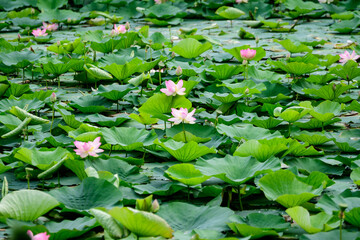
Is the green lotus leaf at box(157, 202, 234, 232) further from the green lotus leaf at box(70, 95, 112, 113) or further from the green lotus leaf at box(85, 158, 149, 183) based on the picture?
the green lotus leaf at box(70, 95, 112, 113)

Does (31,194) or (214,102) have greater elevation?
(31,194)

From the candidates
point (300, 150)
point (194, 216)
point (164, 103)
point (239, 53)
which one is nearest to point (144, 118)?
point (164, 103)

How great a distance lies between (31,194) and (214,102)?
4.05ft

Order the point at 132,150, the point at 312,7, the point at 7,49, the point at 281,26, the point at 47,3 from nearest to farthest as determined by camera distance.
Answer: the point at 132,150 → the point at 7,49 → the point at 281,26 → the point at 312,7 → the point at 47,3

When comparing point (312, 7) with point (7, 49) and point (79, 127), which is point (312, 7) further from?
point (79, 127)

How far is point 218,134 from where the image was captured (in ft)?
5.95

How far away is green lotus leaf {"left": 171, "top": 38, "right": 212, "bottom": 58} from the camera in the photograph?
294 centimetres

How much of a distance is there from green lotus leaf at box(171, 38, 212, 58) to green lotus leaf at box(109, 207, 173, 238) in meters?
1.90

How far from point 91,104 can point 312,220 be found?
1.32 metres

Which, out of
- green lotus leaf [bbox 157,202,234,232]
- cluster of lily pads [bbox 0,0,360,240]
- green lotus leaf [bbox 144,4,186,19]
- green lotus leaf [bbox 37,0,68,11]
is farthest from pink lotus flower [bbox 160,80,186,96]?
green lotus leaf [bbox 37,0,68,11]

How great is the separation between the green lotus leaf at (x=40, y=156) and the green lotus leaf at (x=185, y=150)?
32cm

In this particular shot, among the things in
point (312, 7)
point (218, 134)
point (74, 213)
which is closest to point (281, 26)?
point (312, 7)

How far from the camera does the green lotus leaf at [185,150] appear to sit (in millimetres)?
1581

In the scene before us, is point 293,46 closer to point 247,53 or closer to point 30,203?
point 247,53
